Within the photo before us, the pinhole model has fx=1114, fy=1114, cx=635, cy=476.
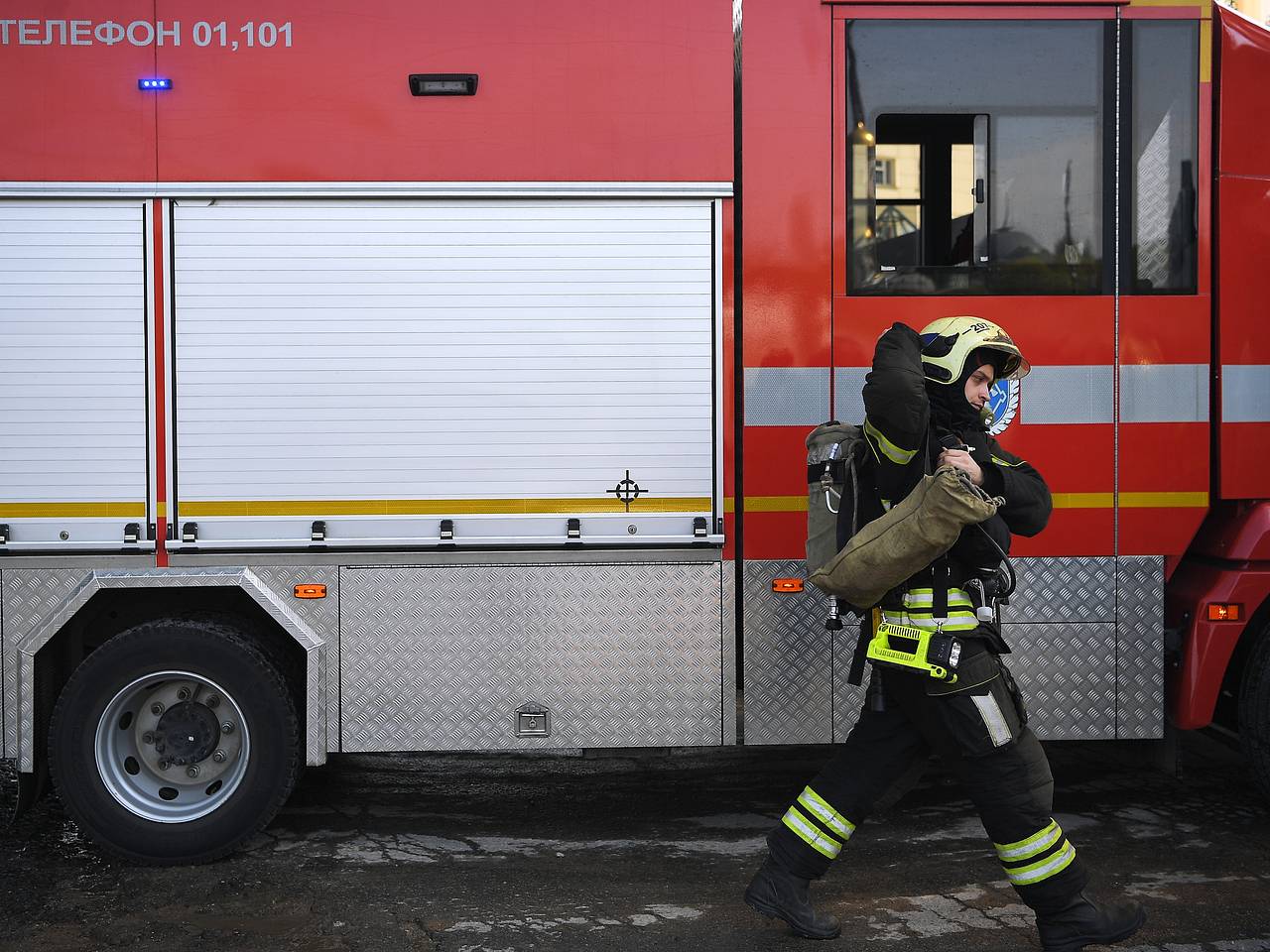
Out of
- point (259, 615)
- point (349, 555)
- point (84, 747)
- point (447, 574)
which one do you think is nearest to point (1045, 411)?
point (447, 574)

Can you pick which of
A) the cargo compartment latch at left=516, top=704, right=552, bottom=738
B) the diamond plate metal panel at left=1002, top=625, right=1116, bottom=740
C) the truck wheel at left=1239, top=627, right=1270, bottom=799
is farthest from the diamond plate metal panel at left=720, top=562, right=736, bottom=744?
the truck wheel at left=1239, top=627, right=1270, bottom=799

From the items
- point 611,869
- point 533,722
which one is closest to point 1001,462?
point 533,722

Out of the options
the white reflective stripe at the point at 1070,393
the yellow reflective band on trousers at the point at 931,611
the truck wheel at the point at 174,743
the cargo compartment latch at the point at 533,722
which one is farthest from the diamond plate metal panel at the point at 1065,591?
the truck wheel at the point at 174,743

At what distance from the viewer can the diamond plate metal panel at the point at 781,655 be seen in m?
4.40

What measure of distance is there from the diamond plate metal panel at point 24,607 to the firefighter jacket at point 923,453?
119 inches

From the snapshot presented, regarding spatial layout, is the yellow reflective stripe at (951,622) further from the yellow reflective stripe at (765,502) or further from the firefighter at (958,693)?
the yellow reflective stripe at (765,502)

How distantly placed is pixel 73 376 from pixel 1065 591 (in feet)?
13.0

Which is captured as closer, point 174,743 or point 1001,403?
point 1001,403

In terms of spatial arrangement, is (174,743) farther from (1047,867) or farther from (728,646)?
(1047,867)

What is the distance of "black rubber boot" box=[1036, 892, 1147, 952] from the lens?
11.4ft

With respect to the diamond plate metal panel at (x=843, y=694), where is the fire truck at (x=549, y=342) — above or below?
above

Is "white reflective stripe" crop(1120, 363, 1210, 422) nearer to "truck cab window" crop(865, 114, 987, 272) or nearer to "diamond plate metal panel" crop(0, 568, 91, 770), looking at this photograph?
"truck cab window" crop(865, 114, 987, 272)

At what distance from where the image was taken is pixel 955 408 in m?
3.60

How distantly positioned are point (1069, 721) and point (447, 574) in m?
2.55
